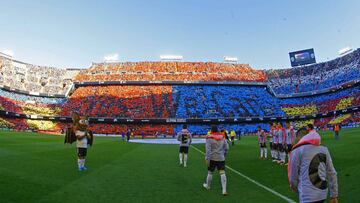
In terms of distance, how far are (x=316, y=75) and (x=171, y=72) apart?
35.0 m

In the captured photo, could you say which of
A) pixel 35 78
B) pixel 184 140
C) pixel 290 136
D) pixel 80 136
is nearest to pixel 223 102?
pixel 35 78

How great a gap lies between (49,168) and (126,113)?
166ft

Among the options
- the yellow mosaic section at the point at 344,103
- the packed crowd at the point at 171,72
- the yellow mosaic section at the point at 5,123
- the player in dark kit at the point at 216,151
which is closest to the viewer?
the player in dark kit at the point at 216,151

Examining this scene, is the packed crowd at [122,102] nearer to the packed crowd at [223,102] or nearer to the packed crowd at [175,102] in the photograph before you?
the packed crowd at [175,102]

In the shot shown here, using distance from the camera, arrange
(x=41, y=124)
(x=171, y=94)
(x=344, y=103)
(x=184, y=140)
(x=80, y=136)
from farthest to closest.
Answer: (x=171, y=94) < (x=41, y=124) < (x=344, y=103) < (x=184, y=140) < (x=80, y=136)

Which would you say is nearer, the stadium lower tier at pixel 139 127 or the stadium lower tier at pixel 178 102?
the stadium lower tier at pixel 139 127

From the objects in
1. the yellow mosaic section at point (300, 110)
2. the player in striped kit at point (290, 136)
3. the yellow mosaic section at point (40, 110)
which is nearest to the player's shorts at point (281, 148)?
the player in striped kit at point (290, 136)

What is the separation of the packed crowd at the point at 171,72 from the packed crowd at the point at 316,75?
174 inches

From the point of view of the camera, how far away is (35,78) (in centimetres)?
7500

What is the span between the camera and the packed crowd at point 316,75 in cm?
6366

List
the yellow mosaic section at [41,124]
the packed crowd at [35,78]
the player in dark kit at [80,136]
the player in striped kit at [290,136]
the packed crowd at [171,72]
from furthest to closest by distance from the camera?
the packed crowd at [171,72]
the packed crowd at [35,78]
the yellow mosaic section at [41,124]
the player in striped kit at [290,136]
the player in dark kit at [80,136]

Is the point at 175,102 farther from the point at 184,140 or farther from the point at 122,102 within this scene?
the point at 184,140

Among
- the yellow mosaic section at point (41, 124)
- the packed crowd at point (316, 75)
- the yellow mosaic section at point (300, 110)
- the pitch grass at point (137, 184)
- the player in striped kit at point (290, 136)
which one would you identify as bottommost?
the pitch grass at point (137, 184)

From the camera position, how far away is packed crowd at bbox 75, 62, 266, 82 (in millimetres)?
76312
